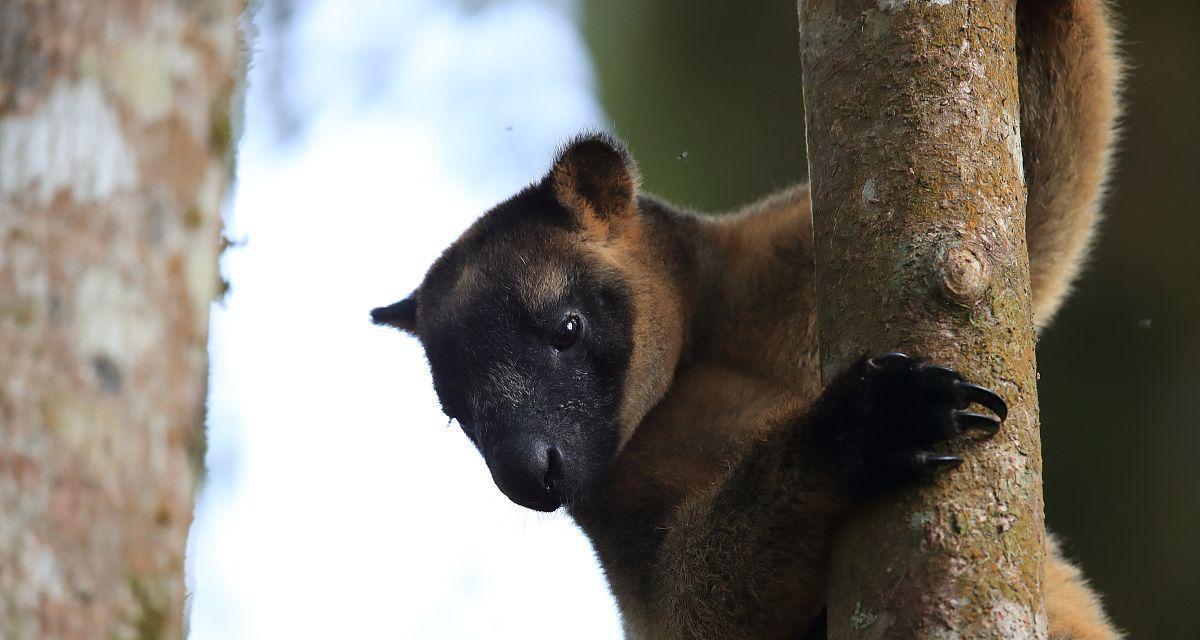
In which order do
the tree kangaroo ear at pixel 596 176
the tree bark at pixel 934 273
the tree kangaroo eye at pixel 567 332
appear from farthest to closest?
the tree kangaroo ear at pixel 596 176
the tree kangaroo eye at pixel 567 332
the tree bark at pixel 934 273

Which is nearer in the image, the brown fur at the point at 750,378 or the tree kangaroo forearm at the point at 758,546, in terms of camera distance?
the tree kangaroo forearm at the point at 758,546

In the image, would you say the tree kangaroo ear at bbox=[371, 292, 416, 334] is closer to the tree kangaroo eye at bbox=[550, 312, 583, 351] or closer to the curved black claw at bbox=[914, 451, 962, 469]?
the tree kangaroo eye at bbox=[550, 312, 583, 351]

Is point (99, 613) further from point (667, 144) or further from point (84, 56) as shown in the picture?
point (667, 144)

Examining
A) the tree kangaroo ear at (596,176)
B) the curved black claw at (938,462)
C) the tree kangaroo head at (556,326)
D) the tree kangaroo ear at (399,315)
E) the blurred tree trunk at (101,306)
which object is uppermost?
the blurred tree trunk at (101,306)

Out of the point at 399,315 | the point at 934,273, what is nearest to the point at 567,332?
the point at 399,315

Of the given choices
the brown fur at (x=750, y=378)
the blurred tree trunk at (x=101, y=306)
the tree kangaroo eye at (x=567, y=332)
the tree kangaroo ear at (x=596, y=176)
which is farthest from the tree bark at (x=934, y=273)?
the tree kangaroo ear at (x=596, y=176)

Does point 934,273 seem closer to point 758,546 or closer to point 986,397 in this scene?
point 986,397

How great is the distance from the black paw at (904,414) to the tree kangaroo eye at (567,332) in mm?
2022

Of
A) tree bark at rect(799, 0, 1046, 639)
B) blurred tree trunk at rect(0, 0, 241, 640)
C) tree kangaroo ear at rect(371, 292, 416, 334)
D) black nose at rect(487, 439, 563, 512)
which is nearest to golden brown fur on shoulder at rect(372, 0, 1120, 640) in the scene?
black nose at rect(487, 439, 563, 512)

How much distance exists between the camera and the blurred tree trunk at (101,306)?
7.26 feet

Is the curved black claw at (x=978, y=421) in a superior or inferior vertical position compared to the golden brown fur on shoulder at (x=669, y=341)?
superior

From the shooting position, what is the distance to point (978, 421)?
9.80ft

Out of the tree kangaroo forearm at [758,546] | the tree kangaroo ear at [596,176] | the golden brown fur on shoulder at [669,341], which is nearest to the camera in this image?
the tree kangaroo forearm at [758,546]

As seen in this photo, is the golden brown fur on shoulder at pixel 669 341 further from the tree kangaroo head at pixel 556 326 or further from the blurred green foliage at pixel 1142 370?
the blurred green foliage at pixel 1142 370
